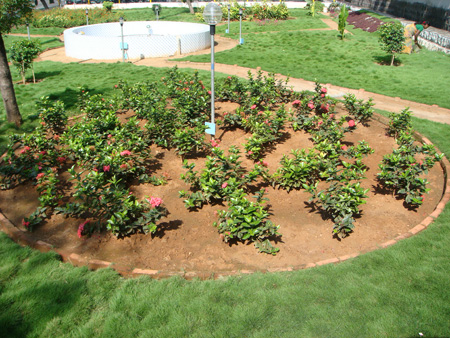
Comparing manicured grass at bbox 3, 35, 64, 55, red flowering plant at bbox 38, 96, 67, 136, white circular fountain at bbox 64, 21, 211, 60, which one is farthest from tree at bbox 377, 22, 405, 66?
manicured grass at bbox 3, 35, 64, 55

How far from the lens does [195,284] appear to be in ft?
13.9

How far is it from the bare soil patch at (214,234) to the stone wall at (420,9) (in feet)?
58.7

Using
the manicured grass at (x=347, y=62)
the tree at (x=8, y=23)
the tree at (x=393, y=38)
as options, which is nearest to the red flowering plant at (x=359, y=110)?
the manicured grass at (x=347, y=62)

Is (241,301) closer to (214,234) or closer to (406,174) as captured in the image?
(214,234)

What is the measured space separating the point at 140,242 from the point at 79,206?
3.53 ft

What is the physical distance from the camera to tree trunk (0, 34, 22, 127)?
27.4ft

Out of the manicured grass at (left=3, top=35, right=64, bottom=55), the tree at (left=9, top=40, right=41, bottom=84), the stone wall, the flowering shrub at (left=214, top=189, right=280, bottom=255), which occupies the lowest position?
the flowering shrub at (left=214, top=189, right=280, bottom=255)

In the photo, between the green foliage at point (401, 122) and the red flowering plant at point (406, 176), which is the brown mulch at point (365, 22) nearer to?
the green foliage at point (401, 122)

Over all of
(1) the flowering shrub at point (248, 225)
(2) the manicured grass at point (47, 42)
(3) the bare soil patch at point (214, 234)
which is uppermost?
(2) the manicured grass at point (47, 42)

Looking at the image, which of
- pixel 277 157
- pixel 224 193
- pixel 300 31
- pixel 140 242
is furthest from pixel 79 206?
pixel 300 31

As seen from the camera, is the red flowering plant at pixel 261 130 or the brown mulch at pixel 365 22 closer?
the red flowering plant at pixel 261 130

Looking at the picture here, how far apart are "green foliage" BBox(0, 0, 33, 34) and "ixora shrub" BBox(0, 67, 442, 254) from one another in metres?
1.98

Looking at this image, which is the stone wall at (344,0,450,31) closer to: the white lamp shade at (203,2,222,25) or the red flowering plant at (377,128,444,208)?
the red flowering plant at (377,128,444,208)

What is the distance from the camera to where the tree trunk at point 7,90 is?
835 cm
